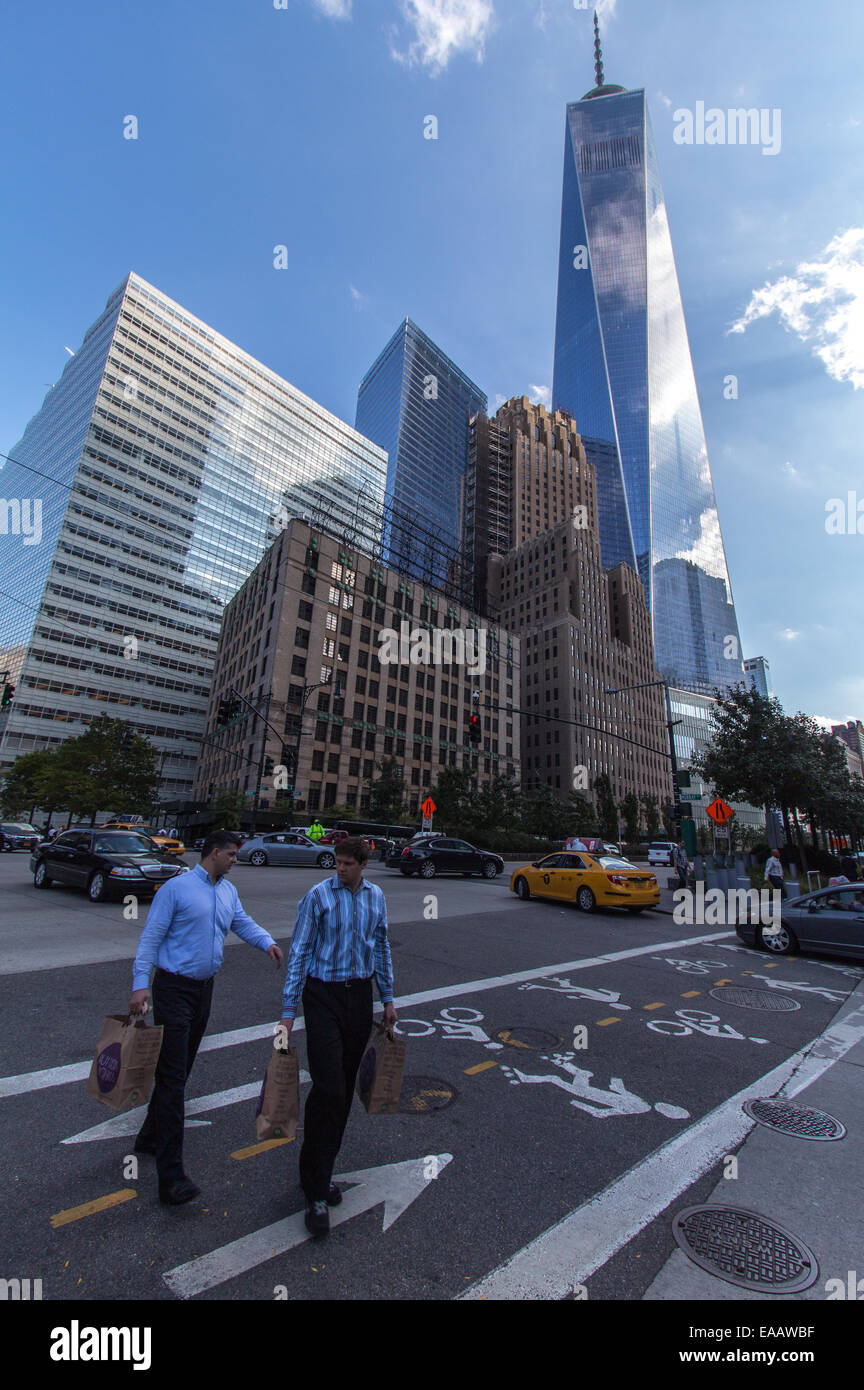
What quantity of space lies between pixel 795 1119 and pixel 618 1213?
6.96ft

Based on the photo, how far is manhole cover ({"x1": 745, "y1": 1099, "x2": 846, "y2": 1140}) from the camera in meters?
4.12

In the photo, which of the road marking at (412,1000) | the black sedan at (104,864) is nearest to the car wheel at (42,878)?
the black sedan at (104,864)

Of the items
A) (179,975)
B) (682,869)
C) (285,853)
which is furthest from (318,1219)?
(285,853)

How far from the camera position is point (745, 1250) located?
2840 mm

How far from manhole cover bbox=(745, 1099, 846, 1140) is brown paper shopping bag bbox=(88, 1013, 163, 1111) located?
4.21 meters

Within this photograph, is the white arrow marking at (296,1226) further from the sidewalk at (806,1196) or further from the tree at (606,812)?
the tree at (606,812)

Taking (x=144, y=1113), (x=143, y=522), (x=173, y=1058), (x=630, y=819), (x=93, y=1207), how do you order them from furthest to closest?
(x=143, y=522)
(x=630, y=819)
(x=144, y=1113)
(x=173, y=1058)
(x=93, y=1207)

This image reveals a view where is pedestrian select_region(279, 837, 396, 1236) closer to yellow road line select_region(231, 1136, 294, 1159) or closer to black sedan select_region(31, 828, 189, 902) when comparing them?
yellow road line select_region(231, 1136, 294, 1159)

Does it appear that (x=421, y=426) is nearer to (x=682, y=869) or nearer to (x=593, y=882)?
(x=682, y=869)

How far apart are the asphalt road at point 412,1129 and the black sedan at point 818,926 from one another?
2027 millimetres

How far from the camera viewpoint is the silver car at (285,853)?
84.0 ft

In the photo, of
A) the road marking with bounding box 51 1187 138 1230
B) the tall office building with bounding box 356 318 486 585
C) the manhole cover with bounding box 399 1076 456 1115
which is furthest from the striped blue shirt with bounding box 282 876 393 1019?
the tall office building with bounding box 356 318 486 585

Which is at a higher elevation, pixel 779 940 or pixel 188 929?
pixel 188 929
